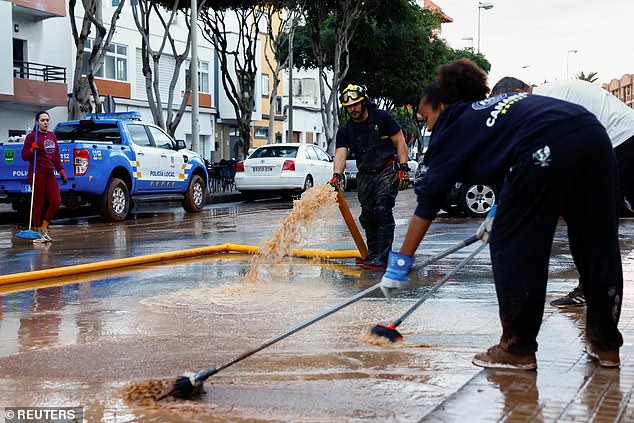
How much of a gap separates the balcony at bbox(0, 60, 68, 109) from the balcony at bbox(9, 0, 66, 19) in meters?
1.78

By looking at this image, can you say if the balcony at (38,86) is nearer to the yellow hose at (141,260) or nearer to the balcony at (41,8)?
the balcony at (41,8)

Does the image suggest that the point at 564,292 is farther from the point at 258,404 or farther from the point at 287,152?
the point at 287,152

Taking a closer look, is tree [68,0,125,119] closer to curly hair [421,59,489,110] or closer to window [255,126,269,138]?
curly hair [421,59,489,110]

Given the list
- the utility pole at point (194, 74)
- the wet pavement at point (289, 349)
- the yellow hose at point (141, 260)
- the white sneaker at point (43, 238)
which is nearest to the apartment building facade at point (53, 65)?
the utility pole at point (194, 74)

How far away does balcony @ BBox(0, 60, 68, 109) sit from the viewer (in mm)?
30047

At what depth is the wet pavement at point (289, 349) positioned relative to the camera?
13.0 feet

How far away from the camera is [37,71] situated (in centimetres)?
3222

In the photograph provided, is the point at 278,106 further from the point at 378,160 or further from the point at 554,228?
the point at 554,228

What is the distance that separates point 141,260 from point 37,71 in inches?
971

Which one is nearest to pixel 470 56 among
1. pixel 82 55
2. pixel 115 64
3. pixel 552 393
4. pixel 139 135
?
pixel 115 64

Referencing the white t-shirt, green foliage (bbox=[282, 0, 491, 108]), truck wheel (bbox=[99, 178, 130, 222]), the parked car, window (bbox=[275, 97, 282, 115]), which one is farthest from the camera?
window (bbox=[275, 97, 282, 115])

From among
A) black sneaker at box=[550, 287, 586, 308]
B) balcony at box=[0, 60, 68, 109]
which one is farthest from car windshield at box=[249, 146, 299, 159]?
black sneaker at box=[550, 287, 586, 308]

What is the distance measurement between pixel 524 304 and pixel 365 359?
0.96 m

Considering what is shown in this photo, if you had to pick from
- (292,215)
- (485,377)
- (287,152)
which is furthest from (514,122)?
(287,152)
